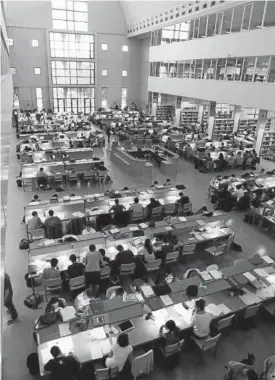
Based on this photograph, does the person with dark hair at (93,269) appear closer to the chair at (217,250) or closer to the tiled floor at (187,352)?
the tiled floor at (187,352)

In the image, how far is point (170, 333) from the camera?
5.33 meters

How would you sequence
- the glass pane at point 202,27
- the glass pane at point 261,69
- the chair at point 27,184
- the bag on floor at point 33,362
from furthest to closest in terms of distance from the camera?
the glass pane at point 202,27, the glass pane at point 261,69, the chair at point 27,184, the bag on floor at point 33,362

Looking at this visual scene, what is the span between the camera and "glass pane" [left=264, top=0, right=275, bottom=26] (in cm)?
1615

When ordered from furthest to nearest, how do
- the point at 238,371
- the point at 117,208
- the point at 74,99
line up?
the point at 74,99
the point at 117,208
the point at 238,371

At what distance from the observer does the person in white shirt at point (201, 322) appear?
5.50m

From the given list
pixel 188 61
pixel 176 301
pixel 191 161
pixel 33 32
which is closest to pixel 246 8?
pixel 188 61

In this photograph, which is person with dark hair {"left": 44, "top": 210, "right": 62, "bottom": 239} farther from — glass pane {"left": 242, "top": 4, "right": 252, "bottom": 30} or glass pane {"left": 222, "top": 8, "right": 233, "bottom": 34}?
glass pane {"left": 222, "top": 8, "right": 233, "bottom": 34}

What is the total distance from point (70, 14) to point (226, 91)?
20.2m

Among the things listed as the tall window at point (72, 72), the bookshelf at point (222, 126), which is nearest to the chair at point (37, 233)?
the bookshelf at point (222, 126)

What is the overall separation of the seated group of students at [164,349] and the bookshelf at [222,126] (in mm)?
19217

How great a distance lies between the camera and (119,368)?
4.94 metres

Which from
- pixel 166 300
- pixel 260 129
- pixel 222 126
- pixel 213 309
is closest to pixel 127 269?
pixel 166 300

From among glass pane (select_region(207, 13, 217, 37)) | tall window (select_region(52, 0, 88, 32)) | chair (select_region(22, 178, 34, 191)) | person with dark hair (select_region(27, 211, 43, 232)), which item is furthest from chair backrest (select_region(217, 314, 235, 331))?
tall window (select_region(52, 0, 88, 32))

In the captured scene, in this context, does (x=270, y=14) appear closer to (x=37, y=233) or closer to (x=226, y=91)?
(x=226, y=91)
